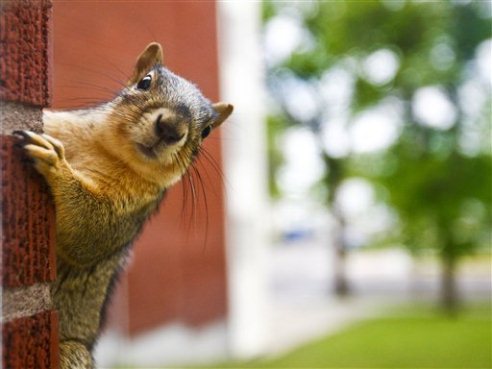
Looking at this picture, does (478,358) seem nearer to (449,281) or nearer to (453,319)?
(453,319)

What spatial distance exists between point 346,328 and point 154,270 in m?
2.47

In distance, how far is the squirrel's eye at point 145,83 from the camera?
17.2 inches

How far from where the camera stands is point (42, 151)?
331 mm

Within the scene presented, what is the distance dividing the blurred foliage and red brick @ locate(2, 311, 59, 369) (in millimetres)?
1964

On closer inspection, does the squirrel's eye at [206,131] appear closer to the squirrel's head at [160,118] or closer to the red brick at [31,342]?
the squirrel's head at [160,118]

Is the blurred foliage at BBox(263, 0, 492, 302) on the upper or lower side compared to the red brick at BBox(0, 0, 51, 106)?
upper

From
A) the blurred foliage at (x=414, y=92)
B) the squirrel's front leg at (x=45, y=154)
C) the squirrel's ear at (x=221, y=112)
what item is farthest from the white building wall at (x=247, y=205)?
the squirrel's front leg at (x=45, y=154)

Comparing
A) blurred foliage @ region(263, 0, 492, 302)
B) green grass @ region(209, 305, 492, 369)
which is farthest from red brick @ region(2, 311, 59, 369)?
blurred foliage @ region(263, 0, 492, 302)

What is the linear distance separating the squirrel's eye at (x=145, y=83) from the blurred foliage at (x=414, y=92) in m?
1.81

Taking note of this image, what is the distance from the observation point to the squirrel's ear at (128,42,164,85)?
1.41 feet

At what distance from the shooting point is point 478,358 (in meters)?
1.73

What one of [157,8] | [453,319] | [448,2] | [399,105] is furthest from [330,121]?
[157,8]

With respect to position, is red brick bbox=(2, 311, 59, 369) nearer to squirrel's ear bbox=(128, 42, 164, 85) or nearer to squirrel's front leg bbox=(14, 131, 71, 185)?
squirrel's front leg bbox=(14, 131, 71, 185)

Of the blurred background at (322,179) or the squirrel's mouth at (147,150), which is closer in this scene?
the squirrel's mouth at (147,150)
